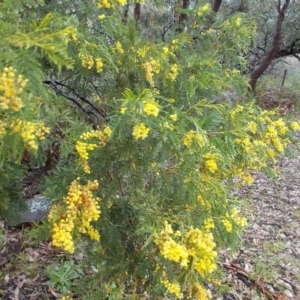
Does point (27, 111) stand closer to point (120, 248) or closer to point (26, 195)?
point (120, 248)

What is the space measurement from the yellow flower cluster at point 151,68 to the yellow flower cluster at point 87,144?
18.2 inches

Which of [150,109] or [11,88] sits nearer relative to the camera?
[11,88]

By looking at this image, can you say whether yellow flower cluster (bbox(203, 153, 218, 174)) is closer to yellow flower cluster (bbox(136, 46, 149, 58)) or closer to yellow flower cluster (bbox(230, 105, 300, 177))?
yellow flower cluster (bbox(230, 105, 300, 177))

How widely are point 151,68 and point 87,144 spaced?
23.5 inches

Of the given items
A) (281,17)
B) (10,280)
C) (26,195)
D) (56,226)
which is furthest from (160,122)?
(281,17)

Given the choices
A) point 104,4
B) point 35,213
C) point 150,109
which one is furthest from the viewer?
point 35,213

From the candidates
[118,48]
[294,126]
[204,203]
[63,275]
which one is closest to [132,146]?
[204,203]

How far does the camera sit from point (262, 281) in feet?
10.6

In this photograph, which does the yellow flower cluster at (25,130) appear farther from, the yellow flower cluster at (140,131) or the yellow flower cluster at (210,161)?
the yellow flower cluster at (210,161)

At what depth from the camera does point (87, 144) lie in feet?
4.96

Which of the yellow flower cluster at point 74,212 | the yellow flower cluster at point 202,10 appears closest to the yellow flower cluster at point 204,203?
the yellow flower cluster at point 74,212

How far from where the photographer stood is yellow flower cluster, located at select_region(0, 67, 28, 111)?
83cm

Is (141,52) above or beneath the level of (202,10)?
beneath

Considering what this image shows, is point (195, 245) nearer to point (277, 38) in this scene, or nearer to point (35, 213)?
point (35, 213)
